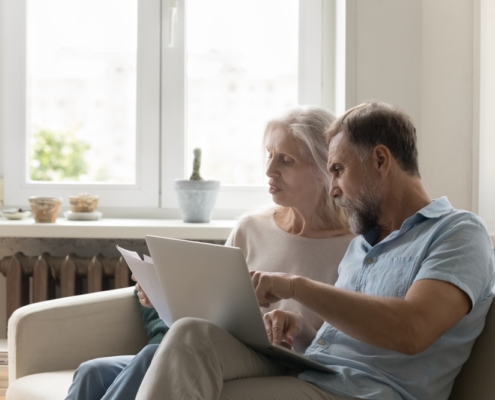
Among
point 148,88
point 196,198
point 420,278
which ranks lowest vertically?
point 420,278

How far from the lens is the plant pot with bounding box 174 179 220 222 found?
2.73m

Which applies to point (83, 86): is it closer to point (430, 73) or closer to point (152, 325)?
point (152, 325)

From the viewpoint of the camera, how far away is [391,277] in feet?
4.66

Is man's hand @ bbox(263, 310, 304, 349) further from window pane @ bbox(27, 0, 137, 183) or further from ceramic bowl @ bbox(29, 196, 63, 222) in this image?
window pane @ bbox(27, 0, 137, 183)

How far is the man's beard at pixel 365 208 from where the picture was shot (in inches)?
59.4

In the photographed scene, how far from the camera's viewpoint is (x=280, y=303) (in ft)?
6.13

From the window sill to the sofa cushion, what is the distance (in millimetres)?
845

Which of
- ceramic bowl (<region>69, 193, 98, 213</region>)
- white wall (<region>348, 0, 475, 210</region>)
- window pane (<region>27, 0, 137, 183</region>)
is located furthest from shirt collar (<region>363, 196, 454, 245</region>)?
window pane (<region>27, 0, 137, 183</region>)

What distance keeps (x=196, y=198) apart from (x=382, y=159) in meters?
1.35

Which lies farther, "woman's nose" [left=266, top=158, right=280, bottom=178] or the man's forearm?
"woman's nose" [left=266, top=158, right=280, bottom=178]

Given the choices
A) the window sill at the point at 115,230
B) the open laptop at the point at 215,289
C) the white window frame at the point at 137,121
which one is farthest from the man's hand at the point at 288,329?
the white window frame at the point at 137,121

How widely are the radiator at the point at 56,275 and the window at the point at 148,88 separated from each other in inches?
14.3

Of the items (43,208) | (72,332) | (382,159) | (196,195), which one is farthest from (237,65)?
(382,159)

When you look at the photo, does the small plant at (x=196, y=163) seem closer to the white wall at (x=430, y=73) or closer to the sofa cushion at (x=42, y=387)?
the white wall at (x=430, y=73)
